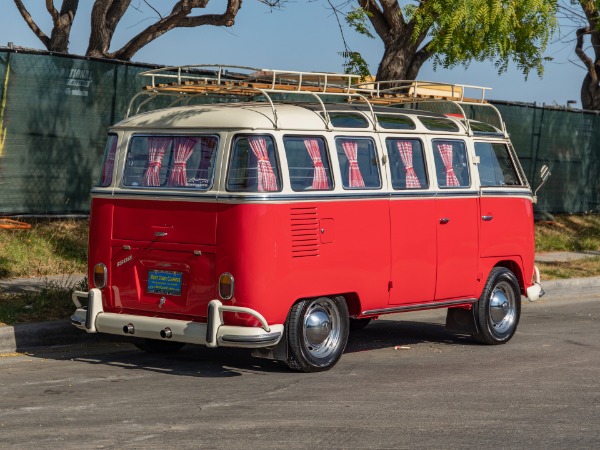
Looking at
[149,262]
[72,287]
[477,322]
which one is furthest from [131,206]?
[477,322]

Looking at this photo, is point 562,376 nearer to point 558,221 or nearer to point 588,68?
point 558,221

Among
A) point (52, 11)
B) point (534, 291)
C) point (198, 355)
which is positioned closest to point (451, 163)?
point (534, 291)

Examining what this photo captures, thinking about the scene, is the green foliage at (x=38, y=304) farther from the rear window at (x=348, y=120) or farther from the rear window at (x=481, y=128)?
the rear window at (x=481, y=128)

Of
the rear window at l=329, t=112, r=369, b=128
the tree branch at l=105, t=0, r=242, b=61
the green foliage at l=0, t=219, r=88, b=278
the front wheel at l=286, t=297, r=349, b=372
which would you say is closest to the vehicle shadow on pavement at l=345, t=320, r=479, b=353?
the front wheel at l=286, t=297, r=349, b=372

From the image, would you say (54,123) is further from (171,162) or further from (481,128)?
(481,128)

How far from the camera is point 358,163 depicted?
34.4 ft

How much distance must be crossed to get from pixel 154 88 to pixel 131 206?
1.36 m

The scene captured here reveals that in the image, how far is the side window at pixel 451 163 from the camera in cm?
1137

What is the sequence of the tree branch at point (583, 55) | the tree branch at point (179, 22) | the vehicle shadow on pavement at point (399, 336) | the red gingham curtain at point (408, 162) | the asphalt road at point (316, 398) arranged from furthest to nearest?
1. the tree branch at point (583, 55)
2. the tree branch at point (179, 22)
3. the vehicle shadow on pavement at point (399, 336)
4. the red gingham curtain at point (408, 162)
5. the asphalt road at point (316, 398)

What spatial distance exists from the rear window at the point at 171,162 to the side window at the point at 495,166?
10.8ft

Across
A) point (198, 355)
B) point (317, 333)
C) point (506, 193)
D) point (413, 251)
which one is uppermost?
point (506, 193)

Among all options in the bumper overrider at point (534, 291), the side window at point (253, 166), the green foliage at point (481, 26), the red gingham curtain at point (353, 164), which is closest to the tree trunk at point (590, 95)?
the green foliage at point (481, 26)

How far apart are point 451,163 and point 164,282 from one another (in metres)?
3.31

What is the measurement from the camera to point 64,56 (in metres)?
15.8
